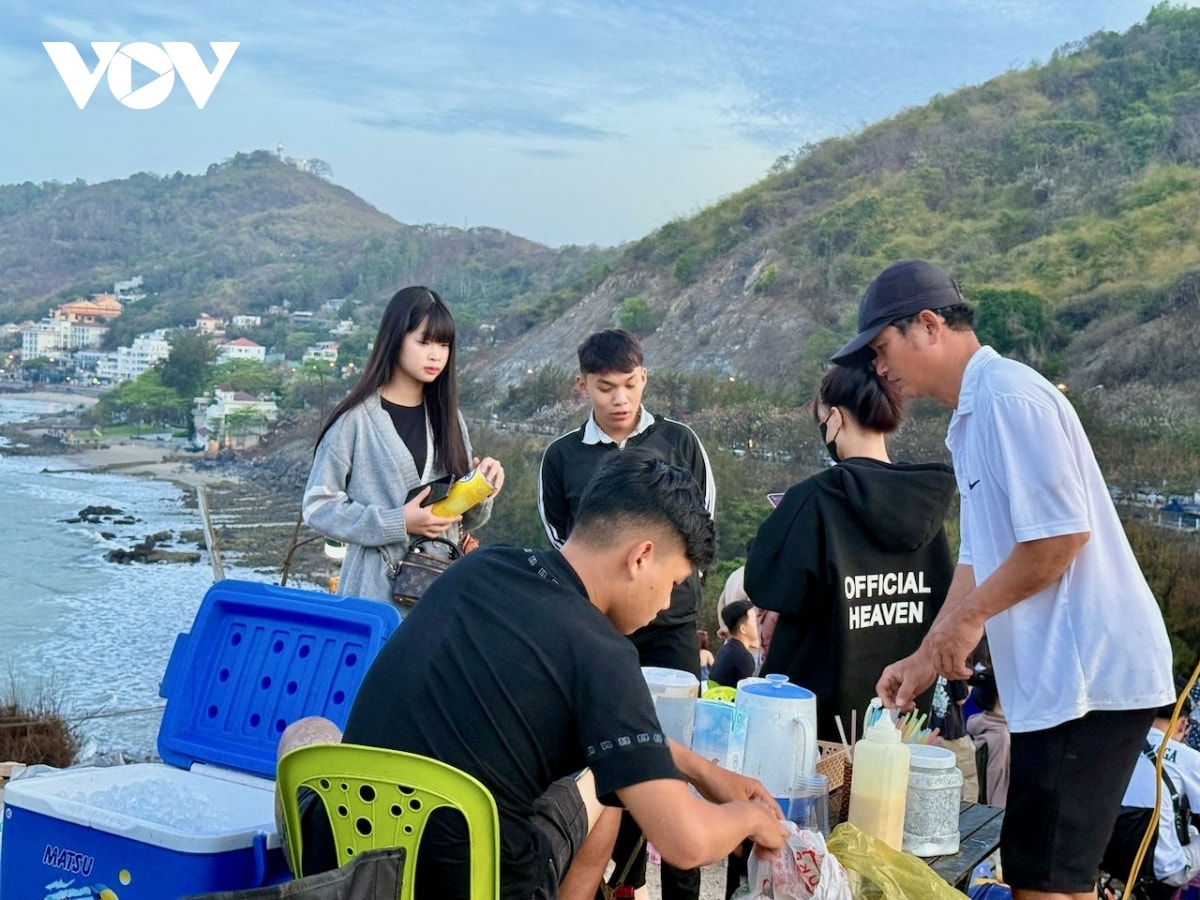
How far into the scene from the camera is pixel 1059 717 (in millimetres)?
1852

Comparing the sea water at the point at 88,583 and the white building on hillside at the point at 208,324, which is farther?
the white building on hillside at the point at 208,324

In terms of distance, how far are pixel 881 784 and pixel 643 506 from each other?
25.8 inches

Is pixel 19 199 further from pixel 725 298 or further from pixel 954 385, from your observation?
pixel 954 385

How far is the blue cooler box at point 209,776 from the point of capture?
1825 mm

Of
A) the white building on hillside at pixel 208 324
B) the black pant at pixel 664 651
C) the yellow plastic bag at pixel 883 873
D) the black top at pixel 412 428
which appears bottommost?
the yellow plastic bag at pixel 883 873

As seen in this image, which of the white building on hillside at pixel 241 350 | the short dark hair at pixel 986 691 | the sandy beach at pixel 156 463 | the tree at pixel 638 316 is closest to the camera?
the short dark hair at pixel 986 691

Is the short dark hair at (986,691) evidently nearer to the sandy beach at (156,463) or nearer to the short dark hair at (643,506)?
the short dark hair at (643,506)

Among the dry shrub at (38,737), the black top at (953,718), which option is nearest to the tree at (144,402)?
the dry shrub at (38,737)

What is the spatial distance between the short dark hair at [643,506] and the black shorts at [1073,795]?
0.70 meters

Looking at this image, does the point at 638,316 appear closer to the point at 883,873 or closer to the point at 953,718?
the point at 953,718

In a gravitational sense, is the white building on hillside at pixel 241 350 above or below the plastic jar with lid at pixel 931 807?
above

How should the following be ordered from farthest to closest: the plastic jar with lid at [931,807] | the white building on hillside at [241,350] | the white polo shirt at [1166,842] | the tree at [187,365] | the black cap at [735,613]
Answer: the white building on hillside at [241,350] < the tree at [187,365] < the black cap at [735,613] < the white polo shirt at [1166,842] < the plastic jar with lid at [931,807]

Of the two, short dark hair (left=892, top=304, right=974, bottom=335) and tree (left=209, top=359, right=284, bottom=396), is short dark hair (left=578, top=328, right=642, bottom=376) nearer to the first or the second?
short dark hair (left=892, top=304, right=974, bottom=335)

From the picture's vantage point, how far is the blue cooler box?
1825 mm
